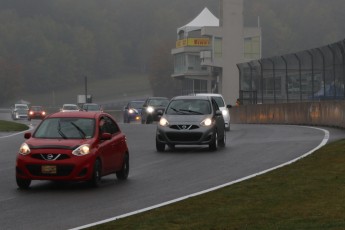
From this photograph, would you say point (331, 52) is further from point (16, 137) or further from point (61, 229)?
point (61, 229)

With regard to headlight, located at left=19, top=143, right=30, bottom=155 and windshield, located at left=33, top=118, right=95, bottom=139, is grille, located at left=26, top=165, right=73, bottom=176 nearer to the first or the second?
headlight, located at left=19, top=143, right=30, bottom=155

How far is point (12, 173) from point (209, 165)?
14.4 ft

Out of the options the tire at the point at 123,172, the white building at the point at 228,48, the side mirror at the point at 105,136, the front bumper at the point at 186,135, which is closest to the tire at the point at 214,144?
the front bumper at the point at 186,135

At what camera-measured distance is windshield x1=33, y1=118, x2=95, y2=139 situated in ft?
55.9

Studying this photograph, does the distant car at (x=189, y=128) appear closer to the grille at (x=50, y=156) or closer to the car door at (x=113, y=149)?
the car door at (x=113, y=149)

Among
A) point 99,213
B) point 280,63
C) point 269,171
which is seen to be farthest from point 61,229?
point 280,63

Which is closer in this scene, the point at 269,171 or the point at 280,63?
the point at 269,171

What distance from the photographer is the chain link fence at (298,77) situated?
3753 cm

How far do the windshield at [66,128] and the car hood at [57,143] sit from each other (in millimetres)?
292

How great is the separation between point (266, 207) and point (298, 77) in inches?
1345

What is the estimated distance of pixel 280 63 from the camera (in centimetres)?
4853

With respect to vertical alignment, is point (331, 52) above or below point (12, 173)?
above

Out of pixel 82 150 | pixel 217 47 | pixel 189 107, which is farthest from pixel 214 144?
pixel 217 47

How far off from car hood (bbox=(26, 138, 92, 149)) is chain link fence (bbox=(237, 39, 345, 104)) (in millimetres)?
19453
